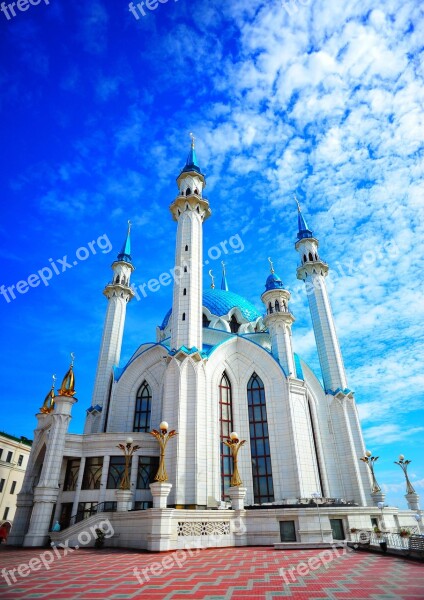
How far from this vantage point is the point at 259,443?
25578 millimetres

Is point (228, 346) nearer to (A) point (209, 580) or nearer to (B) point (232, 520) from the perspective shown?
(B) point (232, 520)

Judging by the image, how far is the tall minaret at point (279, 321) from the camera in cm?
2770

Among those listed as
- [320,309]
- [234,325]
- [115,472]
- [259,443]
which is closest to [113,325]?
[234,325]

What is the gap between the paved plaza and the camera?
714 centimetres

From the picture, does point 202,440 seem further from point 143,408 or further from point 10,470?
point 10,470

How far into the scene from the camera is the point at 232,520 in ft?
58.4

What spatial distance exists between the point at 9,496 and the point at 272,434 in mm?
27607

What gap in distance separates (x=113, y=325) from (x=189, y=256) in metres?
10.5

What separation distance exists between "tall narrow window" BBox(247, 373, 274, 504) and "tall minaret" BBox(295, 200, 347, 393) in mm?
6989

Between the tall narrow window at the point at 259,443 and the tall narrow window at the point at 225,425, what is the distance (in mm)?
1541

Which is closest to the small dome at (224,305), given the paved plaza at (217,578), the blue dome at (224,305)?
the blue dome at (224,305)

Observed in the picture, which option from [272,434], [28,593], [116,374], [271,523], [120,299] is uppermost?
[120,299]

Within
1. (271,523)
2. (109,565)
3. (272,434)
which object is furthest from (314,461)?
(109,565)

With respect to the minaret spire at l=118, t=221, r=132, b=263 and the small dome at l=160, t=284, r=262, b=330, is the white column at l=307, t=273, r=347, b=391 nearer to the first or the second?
the small dome at l=160, t=284, r=262, b=330
